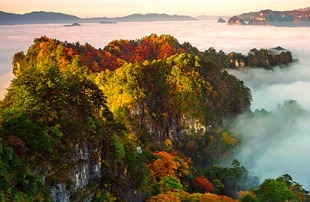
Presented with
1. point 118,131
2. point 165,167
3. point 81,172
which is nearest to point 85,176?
point 81,172

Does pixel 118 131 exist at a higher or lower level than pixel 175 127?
higher

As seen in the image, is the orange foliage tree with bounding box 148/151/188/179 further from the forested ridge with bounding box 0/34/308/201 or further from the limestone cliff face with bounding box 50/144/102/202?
the limestone cliff face with bounding box 50/144/102/202

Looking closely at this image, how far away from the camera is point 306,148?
120625 mm

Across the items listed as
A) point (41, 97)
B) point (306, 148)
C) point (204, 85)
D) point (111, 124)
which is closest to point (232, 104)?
point (204, 85)

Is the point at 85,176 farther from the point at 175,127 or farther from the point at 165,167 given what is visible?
the point at 175,127

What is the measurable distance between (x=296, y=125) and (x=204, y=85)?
49.6 metres

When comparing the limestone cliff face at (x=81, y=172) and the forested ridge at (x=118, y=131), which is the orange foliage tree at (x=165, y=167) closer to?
the forested ridge at (x=118, y=131)

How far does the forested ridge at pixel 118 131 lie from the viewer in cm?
2622

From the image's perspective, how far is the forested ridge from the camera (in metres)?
26.2

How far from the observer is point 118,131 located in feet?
125

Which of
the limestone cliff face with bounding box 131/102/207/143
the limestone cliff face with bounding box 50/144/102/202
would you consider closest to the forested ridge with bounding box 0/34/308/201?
the limestone cliff face with bounding box 50/144/102/202

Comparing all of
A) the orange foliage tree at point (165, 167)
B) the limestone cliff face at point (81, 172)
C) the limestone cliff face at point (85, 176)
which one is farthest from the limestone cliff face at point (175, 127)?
the limestone cliff face at point (81, 172)

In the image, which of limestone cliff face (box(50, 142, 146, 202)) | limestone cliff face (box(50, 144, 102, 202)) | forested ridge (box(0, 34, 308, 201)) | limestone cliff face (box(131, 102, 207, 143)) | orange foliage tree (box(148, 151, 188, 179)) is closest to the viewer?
forested ridge (box(0, 34, 308, 201))

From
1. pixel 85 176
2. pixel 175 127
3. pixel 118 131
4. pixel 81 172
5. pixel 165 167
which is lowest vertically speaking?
pixel 175 127
